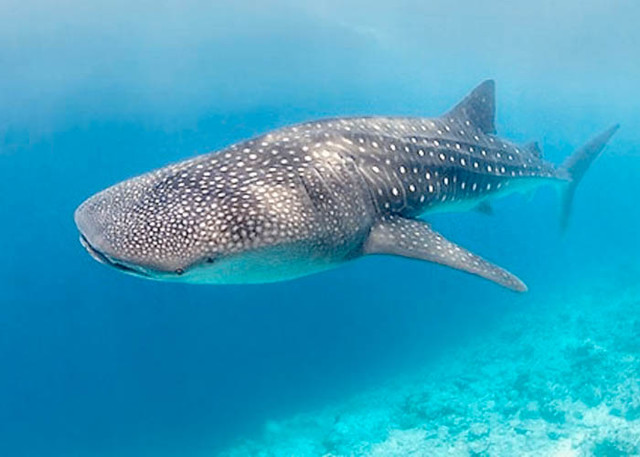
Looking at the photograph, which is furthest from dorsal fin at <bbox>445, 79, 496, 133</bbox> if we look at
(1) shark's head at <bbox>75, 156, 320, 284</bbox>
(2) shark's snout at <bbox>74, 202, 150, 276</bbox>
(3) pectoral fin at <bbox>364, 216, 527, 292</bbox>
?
(2) shark's snout at <bbox>74, 202, 150, 276</bbox>

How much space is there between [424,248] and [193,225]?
248 centimetres

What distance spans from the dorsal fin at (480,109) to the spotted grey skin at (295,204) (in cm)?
40

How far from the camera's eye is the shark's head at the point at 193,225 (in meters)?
3.55

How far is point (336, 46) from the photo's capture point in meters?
59.1

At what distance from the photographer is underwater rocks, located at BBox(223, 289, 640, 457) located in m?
13.7

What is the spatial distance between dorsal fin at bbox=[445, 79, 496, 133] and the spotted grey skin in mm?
396

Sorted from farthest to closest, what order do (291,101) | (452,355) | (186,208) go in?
1. (291,101)
2. (452,355)
3. (186,208)

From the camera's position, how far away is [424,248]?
547 centimetres

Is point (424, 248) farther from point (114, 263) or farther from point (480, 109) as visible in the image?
point (480, 109)

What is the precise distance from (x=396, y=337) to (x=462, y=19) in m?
32.3

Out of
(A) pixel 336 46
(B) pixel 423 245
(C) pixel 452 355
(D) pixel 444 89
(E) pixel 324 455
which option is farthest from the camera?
(D) pixel 444 89

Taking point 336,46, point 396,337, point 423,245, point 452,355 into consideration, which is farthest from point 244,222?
point 336,46

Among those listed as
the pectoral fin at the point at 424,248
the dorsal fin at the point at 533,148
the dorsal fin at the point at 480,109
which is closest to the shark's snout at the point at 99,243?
the pectoral fin at the point at 424,248

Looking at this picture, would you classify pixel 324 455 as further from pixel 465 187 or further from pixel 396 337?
pixel 465 187
